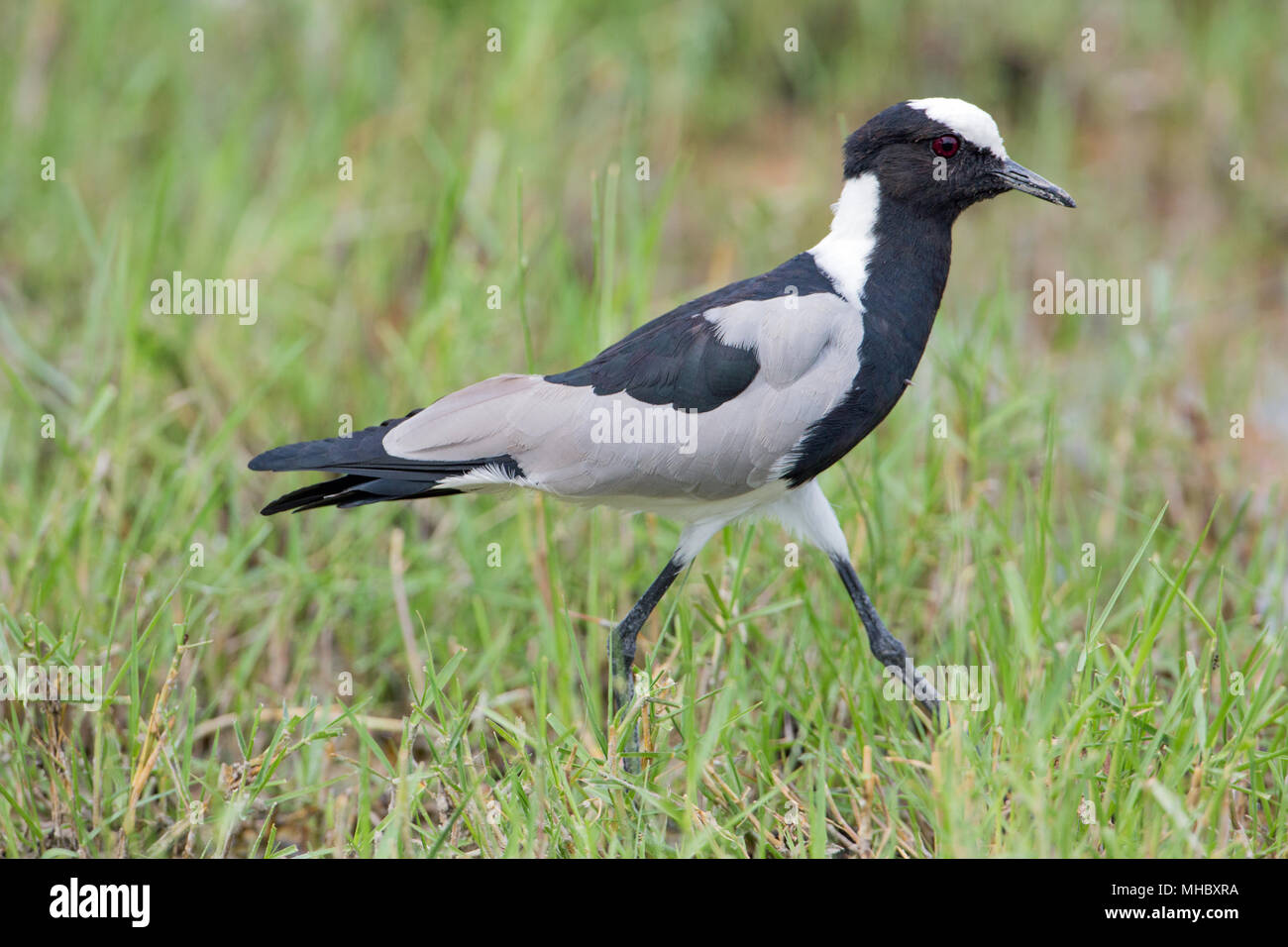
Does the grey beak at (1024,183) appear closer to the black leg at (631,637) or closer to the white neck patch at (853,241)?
the white neck patch at (853,241)

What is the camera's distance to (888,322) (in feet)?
10.8

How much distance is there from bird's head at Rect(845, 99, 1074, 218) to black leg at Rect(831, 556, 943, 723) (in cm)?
Result: 89

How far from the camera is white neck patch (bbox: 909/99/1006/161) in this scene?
330 cm

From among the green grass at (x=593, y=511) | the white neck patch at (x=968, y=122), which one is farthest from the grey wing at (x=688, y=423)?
the white neck patch at (x=968, y=122)

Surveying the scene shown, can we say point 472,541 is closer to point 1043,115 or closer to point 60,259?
point 60,259

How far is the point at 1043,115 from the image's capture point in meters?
6.27

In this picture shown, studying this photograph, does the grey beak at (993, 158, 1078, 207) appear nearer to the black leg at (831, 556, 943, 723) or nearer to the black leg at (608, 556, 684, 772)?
the black leg at (831, 556, 943, 723)

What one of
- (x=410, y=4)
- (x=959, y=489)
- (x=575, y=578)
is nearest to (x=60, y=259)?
(x=410, y=4)

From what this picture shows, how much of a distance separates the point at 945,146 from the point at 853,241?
11.9 inches

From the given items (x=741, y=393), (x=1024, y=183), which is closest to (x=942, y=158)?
(x=1024, y=183)

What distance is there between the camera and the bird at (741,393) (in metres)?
3.22

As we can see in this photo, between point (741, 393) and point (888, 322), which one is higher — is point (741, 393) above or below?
below

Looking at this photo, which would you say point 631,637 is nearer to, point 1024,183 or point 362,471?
point 362,471

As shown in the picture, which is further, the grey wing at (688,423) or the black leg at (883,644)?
the black leg at (883,644)
